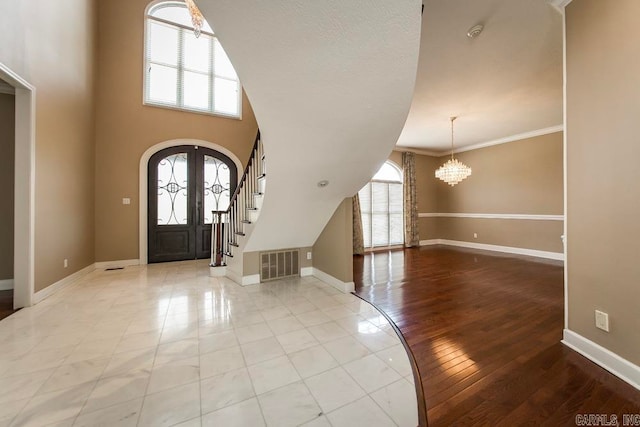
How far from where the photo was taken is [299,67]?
1.40 metres

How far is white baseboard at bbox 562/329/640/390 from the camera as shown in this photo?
57.8 inches

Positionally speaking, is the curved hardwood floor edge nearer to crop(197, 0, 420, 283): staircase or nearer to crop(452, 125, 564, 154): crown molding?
crop(197, 0, 420, 283): staircase

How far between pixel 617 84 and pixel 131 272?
20.1ft

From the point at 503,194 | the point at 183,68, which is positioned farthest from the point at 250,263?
the point at 503,194

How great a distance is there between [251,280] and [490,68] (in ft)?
14.5

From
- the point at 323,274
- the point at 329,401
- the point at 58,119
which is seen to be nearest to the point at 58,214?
the point at 58,119

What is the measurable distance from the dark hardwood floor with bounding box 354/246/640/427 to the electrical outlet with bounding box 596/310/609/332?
0.93 feet

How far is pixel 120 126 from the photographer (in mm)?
4336

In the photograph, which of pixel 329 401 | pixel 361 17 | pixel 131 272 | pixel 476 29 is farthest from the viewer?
pixel 131 272

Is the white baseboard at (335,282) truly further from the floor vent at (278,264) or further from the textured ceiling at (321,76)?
the textured ceiling at (321,76)

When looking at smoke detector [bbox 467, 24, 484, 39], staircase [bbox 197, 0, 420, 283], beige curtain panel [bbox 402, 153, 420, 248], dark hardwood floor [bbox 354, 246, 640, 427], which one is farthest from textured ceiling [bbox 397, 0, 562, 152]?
dark hardwood floor [bbox 354, 246, 640, 427]

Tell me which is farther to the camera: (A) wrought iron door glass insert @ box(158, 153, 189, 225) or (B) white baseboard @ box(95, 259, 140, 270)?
(A) wrought iron door glass insert @ box(158, 153, 189, 225)

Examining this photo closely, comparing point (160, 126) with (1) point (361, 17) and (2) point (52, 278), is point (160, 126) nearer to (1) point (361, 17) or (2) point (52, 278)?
(2) point (52, 278)

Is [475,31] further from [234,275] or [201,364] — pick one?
[234,275]
